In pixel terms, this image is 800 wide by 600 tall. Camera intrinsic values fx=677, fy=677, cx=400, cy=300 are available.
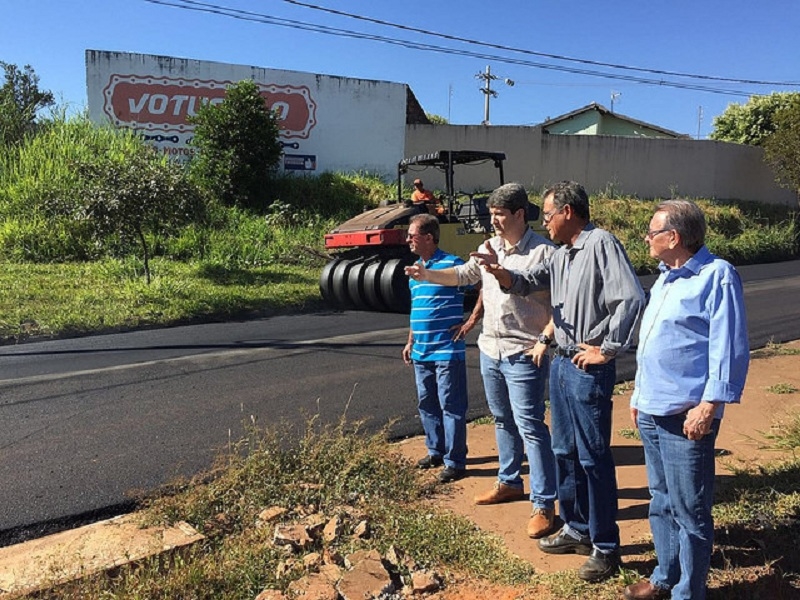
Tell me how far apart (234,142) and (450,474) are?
15771 millimetres

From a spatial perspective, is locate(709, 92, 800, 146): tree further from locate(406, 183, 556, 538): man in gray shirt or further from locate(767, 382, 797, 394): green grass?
locate(406, 183, 556, 538): man in gray shirt

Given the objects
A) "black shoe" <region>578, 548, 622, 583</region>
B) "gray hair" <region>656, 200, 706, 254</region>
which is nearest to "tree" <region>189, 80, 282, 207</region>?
"black shoe" <region>578, 548, 622, 583</region>

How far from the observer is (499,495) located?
13.4ft

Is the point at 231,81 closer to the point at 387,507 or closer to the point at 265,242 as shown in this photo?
the point at 265,242

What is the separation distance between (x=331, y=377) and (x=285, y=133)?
15.0 metres

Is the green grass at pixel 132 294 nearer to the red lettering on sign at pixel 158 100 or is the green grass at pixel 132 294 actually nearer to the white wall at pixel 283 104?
the red lettering on sign at pixel 158 100

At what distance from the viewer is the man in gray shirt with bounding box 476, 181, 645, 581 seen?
305 cm

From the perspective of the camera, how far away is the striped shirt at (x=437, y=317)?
444 cm

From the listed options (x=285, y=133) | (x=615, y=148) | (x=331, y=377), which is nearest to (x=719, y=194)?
(x=615, y=148)

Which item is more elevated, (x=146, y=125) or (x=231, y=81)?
(x=231, y=81)

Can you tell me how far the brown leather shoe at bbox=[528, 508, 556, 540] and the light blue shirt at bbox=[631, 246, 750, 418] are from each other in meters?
1.16

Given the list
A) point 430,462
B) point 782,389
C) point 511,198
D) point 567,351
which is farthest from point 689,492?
point 782,389

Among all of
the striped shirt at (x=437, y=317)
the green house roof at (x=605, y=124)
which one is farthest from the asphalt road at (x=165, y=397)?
the green house roof at (x=605, y=124)

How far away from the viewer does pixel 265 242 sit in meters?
16.5
